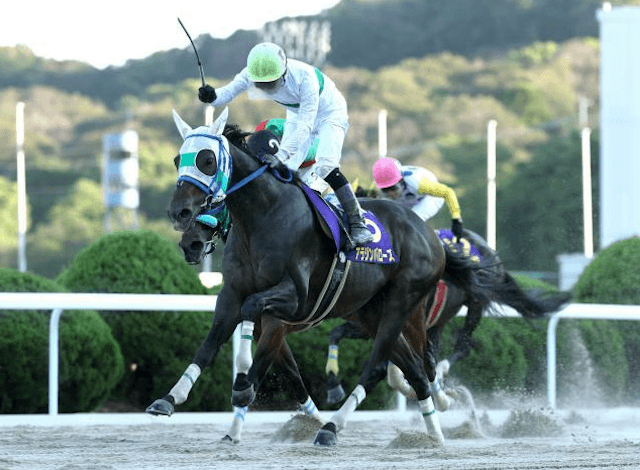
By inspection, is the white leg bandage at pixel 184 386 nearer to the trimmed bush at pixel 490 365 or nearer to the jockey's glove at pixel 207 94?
the jockey's glove at pixel 207 94

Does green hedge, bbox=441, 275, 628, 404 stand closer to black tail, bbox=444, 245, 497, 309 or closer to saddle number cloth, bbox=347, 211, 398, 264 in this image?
black tail, bbox=444, 245, 497, 309

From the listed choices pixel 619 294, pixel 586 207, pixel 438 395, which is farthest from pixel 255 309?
pixel 586 207

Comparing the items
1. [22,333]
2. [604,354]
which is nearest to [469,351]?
[604,354]

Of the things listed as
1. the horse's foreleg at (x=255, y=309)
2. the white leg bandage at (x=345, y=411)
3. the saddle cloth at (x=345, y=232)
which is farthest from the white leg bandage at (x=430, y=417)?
the horse's foreleg at (x=255, y=309)

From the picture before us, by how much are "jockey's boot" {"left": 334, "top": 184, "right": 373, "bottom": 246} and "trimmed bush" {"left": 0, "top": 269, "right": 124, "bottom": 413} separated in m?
2.19

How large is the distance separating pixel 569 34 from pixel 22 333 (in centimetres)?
4937

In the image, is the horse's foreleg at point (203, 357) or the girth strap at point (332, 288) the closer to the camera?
the horse's foreleg at point (203, 357)

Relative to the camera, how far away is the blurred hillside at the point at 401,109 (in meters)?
35.8

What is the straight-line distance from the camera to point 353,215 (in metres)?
5.62

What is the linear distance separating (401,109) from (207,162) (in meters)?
40.6

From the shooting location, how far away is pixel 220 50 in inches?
1847

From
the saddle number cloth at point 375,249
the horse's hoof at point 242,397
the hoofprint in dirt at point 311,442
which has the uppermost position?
the saddle number cloth at point 375,249

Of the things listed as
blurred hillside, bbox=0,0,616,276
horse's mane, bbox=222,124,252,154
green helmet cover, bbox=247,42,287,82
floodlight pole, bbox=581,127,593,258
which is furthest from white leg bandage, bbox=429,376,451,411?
blurred hillside, bbox=0,0,616,276

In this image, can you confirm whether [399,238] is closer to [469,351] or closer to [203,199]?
[203,199]
